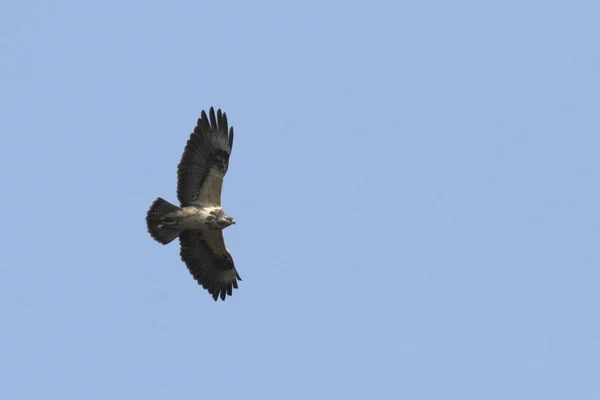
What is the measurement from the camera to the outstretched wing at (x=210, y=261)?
30.1 metres

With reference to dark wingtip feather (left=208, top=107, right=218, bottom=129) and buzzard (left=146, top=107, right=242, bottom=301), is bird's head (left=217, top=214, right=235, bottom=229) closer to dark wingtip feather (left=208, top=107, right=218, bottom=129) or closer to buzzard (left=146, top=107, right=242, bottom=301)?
buzzard (left=146, top=107, right=242, bottom=301)

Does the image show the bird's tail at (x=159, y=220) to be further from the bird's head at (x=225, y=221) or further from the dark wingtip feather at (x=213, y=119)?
the dark wingtip feather at (x=213, y=119)

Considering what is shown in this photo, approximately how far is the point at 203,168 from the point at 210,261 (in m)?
3.01

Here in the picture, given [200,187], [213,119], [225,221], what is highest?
[213,119]

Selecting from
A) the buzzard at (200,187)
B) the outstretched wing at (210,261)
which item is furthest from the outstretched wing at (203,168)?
the outstretched wing at (210,261)

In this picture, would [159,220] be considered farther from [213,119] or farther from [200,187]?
[213,119]

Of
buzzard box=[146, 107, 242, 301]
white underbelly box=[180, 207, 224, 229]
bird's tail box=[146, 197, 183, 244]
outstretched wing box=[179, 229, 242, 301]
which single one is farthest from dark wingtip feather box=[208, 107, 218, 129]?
outstretched wing box=[179, 229, 242, 301]

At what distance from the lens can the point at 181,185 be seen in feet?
94.9

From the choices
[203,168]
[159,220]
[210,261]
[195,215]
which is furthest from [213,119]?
[210,261]

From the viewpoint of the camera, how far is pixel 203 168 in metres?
29.0

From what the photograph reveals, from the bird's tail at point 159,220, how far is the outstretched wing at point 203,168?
46 centimetres

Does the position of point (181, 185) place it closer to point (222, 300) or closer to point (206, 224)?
point (206, 224)

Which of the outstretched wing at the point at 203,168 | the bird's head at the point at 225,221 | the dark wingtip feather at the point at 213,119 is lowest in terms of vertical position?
the bird's head at the point at 225,221

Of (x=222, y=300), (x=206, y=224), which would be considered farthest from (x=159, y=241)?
(x=222, y=300)
